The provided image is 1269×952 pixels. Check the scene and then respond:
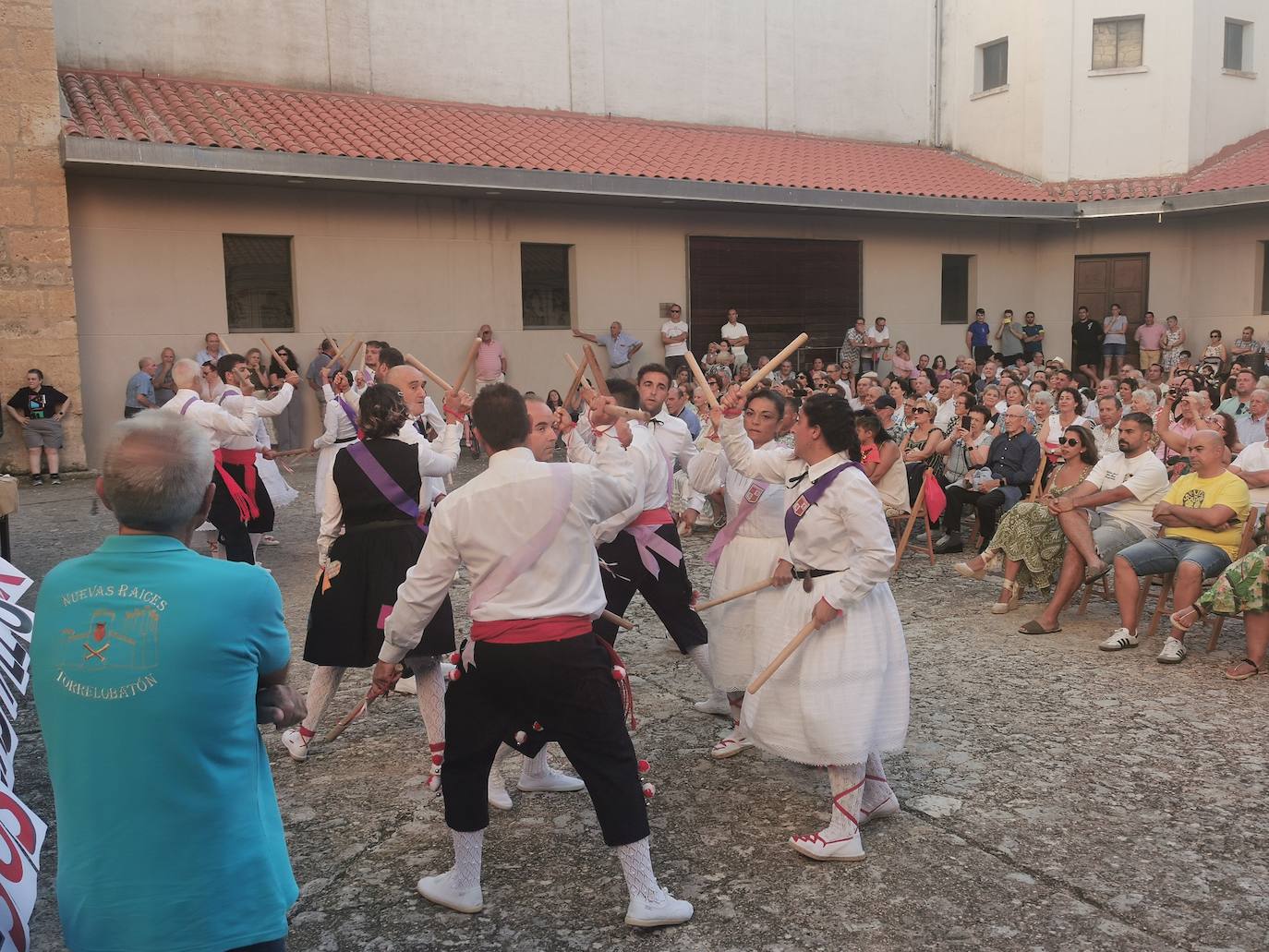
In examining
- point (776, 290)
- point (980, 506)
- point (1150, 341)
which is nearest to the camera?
point (980, 506)

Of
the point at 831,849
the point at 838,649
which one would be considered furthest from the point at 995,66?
the point at 831,849

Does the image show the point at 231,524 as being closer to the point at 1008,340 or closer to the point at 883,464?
the point at 883,464

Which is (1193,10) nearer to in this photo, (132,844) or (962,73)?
(962,73)

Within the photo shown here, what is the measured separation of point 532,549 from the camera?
10.8ft

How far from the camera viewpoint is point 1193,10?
65.5 ft

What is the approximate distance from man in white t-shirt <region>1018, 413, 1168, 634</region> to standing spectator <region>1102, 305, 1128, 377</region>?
46.0ft

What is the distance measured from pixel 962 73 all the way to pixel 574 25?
27.8 feet

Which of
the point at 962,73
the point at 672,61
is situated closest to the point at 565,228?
the point at 672,61

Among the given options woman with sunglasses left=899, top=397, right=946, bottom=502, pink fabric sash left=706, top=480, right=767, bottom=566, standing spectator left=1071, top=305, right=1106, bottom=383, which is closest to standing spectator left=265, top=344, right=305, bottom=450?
woman with sunglasses left=899, top=397, right=946, bottom=502

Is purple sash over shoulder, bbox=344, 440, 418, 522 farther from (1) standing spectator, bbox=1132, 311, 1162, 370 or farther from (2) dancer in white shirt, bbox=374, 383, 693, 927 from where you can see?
(1) standing spectator, bbox=1132, 311, 1162, 370

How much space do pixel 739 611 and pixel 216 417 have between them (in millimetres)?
4146

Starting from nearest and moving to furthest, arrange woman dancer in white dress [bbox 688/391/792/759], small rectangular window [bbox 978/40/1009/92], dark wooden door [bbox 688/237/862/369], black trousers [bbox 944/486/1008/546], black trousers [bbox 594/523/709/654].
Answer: woman dancer in white dress [bbox 688/391/792/759]
black trousers [bbox 594/523/709/654]
black trousers [bbox 944/486/1008/546]
dark wooden door [bbox 688/237/862/369]
small rectangular window [bbox 978/40/1009/92]

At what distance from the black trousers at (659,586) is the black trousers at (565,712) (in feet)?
5.14

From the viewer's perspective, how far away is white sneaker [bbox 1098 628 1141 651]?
246 inches
